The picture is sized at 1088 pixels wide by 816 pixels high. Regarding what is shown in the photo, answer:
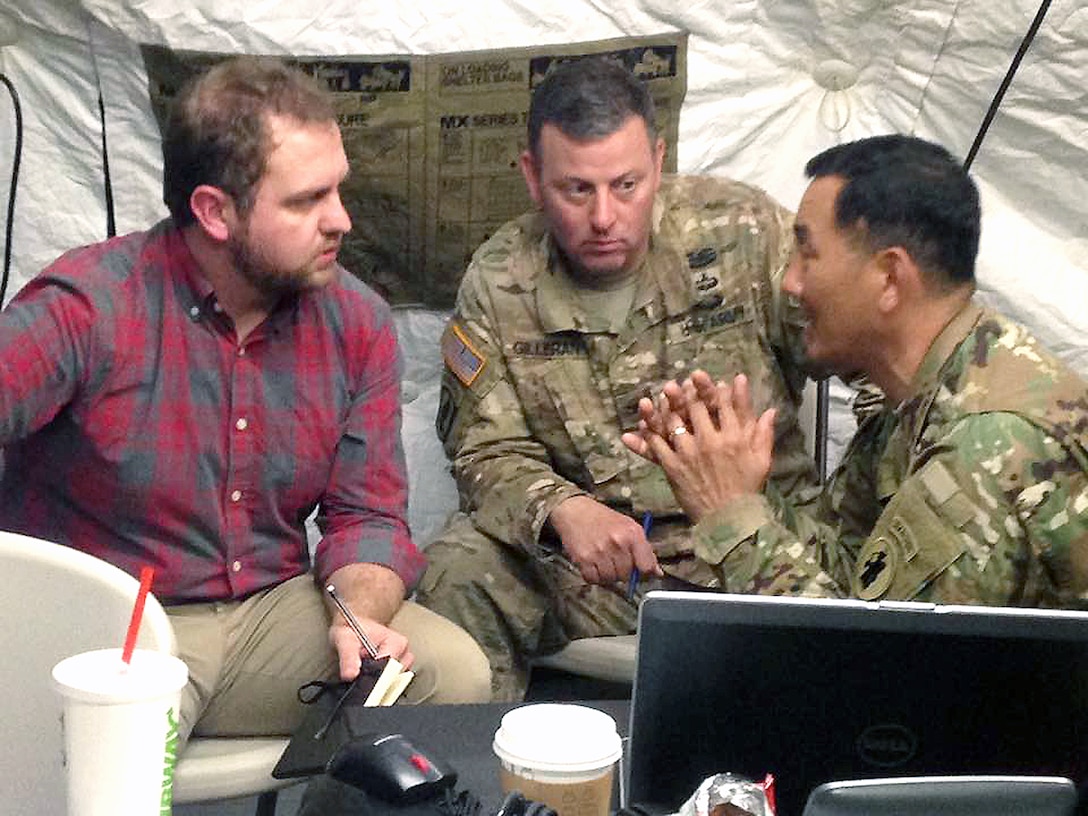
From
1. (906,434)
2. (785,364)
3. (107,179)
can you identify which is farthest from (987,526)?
(107,179)

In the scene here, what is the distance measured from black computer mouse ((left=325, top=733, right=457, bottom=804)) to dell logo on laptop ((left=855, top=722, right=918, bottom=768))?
282mm

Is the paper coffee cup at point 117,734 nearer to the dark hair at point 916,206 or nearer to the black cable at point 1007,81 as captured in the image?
the dark hair at point 916,206

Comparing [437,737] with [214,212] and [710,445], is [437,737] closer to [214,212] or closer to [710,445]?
[710,445]

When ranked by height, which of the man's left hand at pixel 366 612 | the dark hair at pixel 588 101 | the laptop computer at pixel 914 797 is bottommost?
the man's left hand at pixel 366 612

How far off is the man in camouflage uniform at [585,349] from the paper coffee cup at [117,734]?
4.02 feet

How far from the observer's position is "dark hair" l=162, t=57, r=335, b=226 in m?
1.84

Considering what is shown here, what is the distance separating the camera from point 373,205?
2.48 m

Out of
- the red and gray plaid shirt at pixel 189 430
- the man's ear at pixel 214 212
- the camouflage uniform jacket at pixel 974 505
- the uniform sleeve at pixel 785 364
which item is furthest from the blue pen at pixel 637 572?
the man's ear at pixel 214 212

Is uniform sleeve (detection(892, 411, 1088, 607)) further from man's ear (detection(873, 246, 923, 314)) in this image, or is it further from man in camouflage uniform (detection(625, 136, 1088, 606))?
man's ear (detection(873, 246, 923, 314))

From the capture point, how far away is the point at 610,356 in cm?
225

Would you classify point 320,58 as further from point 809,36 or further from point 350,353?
point 809,36

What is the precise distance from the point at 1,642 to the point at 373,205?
125 centimetres

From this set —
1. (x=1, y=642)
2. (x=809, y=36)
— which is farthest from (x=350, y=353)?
(x=809, y=36)

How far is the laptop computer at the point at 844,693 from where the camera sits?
3.35 ft
